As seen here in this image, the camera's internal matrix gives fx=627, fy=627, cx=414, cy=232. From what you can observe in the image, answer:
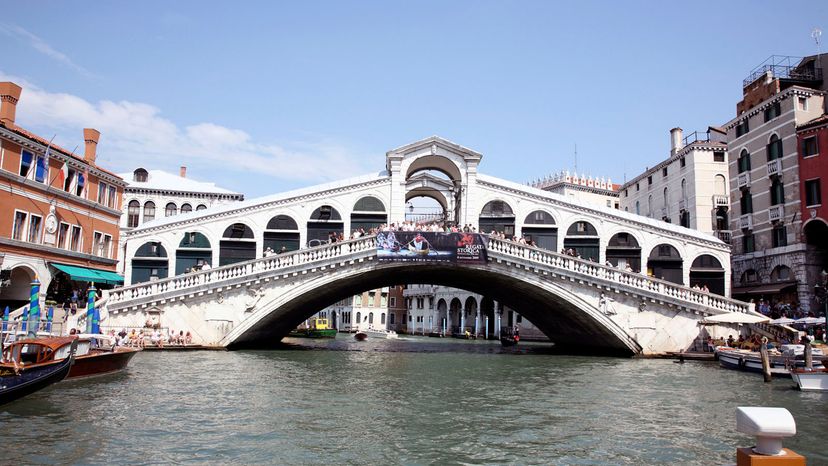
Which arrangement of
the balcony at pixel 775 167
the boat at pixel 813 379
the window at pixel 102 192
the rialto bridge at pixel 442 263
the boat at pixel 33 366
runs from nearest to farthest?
1. the boat at pixel 33 366
2. the boat at pixel 813 379
3. the rialto bridge at pixel 442 263
4. the window at pixel 102 192
5. the balcony at pixel 775 167

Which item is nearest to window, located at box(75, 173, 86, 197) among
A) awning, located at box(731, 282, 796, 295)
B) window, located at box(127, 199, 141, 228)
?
window, located at box(127, 199, 141, 228)

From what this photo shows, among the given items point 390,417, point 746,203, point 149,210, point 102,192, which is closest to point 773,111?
point 746,203

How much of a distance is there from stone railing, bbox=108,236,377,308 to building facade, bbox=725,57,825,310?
21.2 metres

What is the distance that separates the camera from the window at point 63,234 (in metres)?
27.9

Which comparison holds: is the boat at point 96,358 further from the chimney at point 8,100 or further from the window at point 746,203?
the window at point 746,203

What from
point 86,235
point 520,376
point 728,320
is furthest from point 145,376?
point 728,320

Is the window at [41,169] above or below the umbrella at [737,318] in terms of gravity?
above

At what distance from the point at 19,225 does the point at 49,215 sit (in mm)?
1567

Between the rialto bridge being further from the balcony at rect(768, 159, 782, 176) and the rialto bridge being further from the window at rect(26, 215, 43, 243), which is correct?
the window at rect(26, 215, 43, 243)

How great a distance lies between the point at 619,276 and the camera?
2795 centimetres

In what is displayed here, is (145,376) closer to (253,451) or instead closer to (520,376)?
(253,451)

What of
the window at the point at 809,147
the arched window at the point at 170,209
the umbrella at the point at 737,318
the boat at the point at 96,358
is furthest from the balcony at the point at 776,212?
the arched window at the point at 170,209

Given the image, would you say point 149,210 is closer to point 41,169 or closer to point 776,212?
point 41,169

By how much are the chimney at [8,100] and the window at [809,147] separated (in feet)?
119
